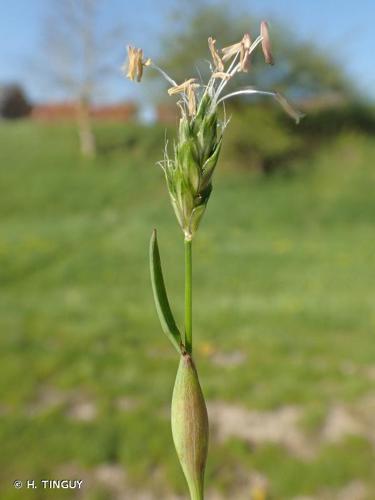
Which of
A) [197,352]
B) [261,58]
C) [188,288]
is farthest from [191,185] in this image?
[261,58]

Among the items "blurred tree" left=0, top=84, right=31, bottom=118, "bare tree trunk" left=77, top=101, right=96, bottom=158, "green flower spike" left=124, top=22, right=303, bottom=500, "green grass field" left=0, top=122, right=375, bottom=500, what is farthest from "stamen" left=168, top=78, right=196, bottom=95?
"blurred tree" left=0, top=84, right=31, bottom=118

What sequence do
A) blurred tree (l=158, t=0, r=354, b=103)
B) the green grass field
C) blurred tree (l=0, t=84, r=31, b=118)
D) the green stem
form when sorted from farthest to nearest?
blurred tree (l=0, t=84, r=31, b=118) → blurred tree (l=158, t=0, r=354, b=103) → the green grass field → the green stem

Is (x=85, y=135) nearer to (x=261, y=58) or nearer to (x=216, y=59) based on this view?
(x=261, y=58)

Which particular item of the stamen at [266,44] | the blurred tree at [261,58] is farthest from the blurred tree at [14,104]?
the stamen at [266,44]

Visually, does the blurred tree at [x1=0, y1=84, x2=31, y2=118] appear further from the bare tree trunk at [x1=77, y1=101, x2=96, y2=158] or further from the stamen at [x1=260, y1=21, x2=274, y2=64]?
the stamen at [x1=260, y1=21, x2=274, y2=64]

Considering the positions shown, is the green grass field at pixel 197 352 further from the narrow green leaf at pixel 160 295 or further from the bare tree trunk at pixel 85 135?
the bare tree trunk at pixel 85 135
